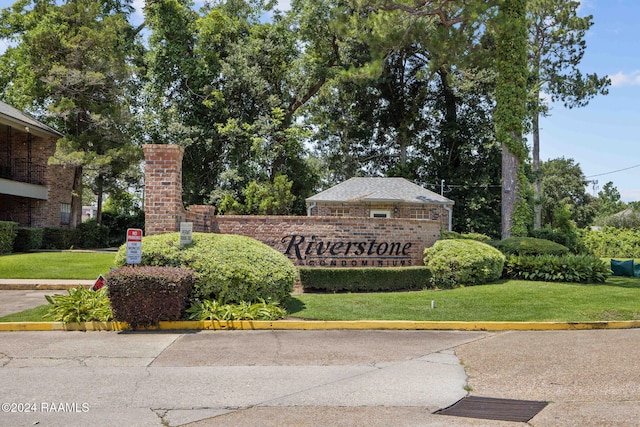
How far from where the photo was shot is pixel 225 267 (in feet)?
34.5

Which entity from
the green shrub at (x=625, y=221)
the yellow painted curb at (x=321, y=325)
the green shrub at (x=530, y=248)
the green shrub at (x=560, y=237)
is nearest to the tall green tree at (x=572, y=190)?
the green shrub at (x=625, y=221)

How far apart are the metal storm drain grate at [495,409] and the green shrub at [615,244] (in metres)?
33.0

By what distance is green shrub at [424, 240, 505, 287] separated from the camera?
50.6ft

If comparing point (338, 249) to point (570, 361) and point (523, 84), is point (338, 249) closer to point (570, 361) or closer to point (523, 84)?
point (570, 361)

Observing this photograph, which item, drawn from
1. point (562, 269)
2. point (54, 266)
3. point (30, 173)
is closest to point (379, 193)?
point (562, 269)

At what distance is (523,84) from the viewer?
22969mm

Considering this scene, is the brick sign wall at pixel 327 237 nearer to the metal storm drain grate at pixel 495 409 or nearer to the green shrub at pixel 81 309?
the green shrub at pixel 81 309

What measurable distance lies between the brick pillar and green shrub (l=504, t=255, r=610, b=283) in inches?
425

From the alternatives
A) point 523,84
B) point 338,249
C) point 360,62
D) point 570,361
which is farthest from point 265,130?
→ point 570,361

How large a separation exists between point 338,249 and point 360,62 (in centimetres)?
2281

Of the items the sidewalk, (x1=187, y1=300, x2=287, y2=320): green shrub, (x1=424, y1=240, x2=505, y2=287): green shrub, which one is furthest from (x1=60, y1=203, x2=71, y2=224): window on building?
(x1=187, y1=300, x2=287, y2=320): green shrub

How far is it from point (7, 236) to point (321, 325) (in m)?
18.1

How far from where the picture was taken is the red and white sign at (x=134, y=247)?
32.3ft

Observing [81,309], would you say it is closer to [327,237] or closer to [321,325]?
[321,325]
